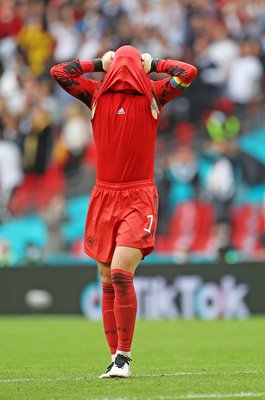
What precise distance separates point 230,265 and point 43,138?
6051mm

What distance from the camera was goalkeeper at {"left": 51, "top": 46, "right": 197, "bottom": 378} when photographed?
23.5ft

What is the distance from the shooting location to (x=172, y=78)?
728 cm

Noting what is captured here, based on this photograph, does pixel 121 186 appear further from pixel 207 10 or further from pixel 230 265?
pixel 207 10

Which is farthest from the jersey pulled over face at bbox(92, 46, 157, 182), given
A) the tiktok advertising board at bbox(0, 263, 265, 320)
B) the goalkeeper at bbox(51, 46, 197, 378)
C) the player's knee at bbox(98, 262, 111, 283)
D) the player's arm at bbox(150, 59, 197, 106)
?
the tiktok advertising board at bbox(0, 263, 265, 320)

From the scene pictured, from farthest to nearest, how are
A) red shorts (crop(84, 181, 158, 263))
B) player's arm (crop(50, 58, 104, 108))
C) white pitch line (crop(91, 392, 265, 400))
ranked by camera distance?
player's arm (crop(50, 58, 104, 108)) < red shorts (crop(84, 181, 158, 263)) < white pitch line (crop(91, 392, 265, 400))

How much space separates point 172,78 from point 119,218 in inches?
41.9

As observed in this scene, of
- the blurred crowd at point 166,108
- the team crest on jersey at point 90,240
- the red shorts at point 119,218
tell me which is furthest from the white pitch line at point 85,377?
the blurred crowd at point 166,108

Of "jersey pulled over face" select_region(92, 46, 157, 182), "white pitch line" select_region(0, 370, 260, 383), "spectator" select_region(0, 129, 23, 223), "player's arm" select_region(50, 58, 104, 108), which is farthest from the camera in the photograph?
"spectator" select_region(0, 129, 23, 223)

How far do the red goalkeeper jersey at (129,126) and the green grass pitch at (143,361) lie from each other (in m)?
1.46

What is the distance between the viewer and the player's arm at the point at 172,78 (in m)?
7.26

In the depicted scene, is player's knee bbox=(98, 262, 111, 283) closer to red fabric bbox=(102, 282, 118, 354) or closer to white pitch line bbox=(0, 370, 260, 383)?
red fabric bbox=(102, 282, 118, 354)

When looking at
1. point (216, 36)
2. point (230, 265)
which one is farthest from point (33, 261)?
point (216, 36)

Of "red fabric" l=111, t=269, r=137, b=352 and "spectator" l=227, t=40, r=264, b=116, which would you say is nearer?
"red fabric" l=111, t=269, r=137, b=352

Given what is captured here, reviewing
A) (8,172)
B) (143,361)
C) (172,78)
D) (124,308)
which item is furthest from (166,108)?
(124,308)
